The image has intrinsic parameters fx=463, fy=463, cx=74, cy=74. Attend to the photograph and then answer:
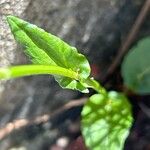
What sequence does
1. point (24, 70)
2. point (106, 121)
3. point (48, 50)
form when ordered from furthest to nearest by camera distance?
point (106, 121)
point (48, 50)
point (24, 70)

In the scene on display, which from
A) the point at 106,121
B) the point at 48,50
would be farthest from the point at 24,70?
the point at 106,121

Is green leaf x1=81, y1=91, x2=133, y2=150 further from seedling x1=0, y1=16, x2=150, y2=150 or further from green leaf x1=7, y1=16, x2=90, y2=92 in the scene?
green leaf x1=7, y1=16, x2=90, y2=92

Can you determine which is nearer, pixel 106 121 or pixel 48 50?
pixel 48 50

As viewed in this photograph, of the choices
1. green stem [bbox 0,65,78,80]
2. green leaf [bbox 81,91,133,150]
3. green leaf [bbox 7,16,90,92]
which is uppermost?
green stem [bbox 0,65,78,80]

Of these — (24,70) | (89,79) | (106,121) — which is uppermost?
(24,70)

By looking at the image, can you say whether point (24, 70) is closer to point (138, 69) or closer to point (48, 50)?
point (48, 50)

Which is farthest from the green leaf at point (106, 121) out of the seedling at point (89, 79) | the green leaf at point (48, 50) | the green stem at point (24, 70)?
the green stem at point (24, 70)

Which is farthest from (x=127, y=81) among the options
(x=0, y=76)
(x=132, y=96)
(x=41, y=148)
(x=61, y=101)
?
(x=0, y=76)

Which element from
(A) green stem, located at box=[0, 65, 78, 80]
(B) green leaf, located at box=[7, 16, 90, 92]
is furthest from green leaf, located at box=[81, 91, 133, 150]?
(A) green stem, located at box=[0, 65, 78, 80]
